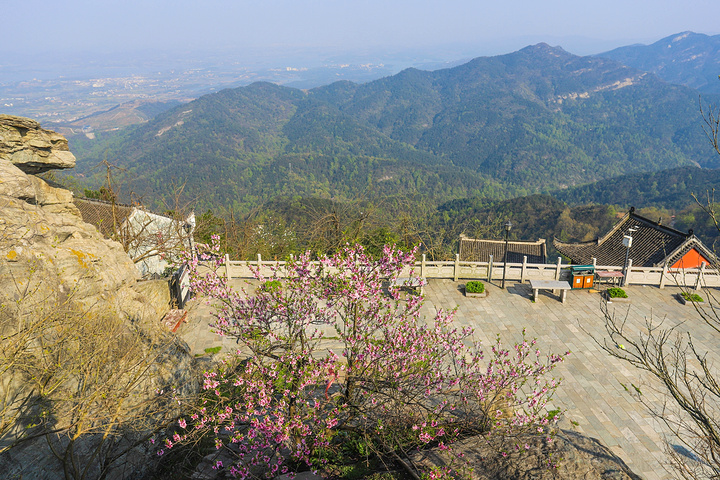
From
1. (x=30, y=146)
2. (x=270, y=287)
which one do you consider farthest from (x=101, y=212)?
(x=270, y=287)

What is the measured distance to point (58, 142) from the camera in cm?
1166

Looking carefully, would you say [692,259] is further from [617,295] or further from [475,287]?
[475,287]

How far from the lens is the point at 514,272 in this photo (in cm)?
1730

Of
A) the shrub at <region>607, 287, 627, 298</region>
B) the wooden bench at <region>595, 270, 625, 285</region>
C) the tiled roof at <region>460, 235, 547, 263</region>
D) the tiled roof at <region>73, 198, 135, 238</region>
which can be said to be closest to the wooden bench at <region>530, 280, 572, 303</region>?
the shrub at <region>607, 287, 627, 298</region>

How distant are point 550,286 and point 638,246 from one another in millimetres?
11547

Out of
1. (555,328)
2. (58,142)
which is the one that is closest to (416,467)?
(555,328)

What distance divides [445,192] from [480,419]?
144 m

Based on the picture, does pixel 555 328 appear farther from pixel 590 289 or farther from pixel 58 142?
pixel 58 142

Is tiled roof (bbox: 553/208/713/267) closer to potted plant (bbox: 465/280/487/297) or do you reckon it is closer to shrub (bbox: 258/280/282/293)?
potted plant (bbox: 465/280/487/297)

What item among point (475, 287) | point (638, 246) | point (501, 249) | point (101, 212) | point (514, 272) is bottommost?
point (501, 249)

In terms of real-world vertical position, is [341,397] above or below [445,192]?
above

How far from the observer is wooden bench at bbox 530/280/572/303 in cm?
1547

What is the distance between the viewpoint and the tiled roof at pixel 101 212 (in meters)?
20.4

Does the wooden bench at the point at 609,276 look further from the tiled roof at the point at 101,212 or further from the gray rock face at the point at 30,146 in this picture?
the tiled roof at the point at 101,212
